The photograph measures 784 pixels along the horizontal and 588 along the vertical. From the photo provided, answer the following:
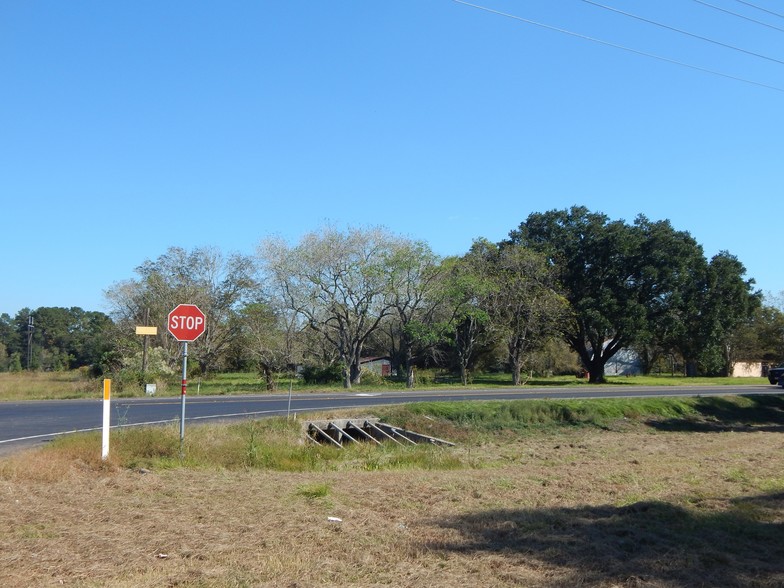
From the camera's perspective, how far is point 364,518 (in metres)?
8.38

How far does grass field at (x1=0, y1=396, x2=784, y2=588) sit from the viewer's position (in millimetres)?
6414

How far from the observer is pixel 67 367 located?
80.9 metres

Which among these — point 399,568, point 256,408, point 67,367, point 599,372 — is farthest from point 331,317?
point 67,367

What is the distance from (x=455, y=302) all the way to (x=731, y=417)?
686 inches

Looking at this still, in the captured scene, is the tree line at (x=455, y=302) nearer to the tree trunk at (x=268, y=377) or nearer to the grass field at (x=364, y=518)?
the tree trunk at (x=268, y=377)

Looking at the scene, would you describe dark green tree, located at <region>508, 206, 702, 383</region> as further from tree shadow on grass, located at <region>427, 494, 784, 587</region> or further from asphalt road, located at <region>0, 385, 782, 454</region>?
tree shadow on grass, located at <region>427, 494, 784, 587</region>

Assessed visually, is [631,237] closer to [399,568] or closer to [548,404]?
[548,404]

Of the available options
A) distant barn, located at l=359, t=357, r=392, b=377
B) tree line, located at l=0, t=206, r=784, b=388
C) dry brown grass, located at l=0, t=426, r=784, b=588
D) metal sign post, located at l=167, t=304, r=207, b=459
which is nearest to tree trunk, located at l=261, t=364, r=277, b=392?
tree line, located at l=0, t=206, r=784, b=388

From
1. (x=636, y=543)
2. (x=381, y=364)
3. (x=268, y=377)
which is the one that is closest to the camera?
(x=636, y=543)

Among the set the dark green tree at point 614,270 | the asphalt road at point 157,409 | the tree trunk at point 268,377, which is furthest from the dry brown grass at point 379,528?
the dark green tree at point 614,270

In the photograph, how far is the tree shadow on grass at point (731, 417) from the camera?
27.5 m

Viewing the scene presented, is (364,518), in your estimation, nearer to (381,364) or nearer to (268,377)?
(268,377)

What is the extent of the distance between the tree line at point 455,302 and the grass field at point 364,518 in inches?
1016

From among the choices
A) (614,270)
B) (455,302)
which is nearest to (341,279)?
(455,302)
